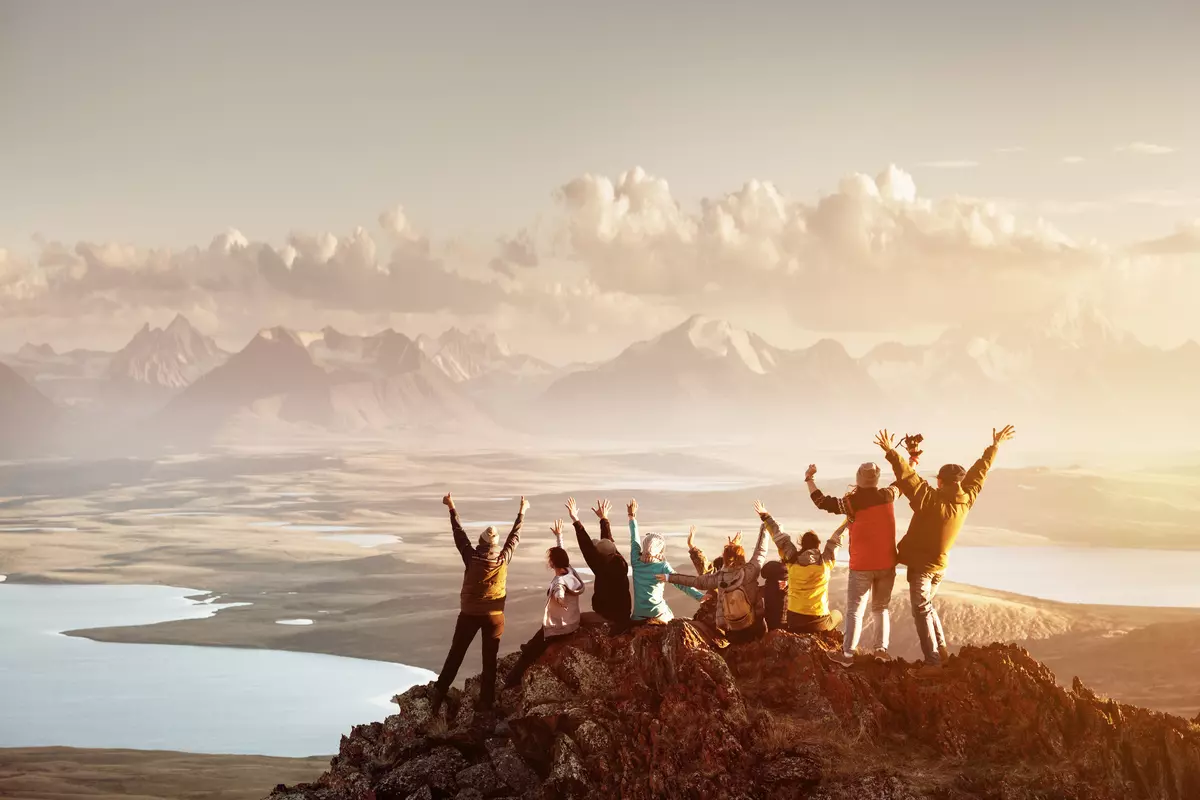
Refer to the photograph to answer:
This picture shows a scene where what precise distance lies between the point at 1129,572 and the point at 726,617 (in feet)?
635

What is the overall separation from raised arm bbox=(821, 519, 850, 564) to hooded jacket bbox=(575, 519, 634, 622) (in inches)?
125

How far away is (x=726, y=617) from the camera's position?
16703 mm

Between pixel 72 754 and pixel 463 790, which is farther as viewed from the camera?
pixel 72 754

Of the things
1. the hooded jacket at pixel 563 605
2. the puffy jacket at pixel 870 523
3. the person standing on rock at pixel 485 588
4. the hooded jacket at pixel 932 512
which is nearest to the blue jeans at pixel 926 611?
the hooded jacket at pixel 932 512

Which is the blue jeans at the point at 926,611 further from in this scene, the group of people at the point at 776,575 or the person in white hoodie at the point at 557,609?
the person in white hoodie at the point at 557,609

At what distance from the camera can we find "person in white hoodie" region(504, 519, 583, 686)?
16969mm

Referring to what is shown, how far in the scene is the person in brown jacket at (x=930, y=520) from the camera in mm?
15422

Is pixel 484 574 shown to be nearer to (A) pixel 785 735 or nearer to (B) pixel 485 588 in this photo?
(B) pixel 485 588

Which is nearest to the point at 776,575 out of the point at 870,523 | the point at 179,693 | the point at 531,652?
the point at 870,523

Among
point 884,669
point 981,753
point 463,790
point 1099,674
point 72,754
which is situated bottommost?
point 72,754

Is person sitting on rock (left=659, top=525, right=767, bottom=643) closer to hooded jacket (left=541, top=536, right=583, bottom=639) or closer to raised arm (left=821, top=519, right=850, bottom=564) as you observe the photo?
raised arm (left=821, top=519, right=850, bottom=564)

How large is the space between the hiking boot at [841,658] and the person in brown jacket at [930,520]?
1062 millimetres

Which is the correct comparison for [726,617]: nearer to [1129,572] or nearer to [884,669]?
[884,669]

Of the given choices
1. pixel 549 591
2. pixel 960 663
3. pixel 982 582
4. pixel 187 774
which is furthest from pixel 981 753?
pixel 982 582
